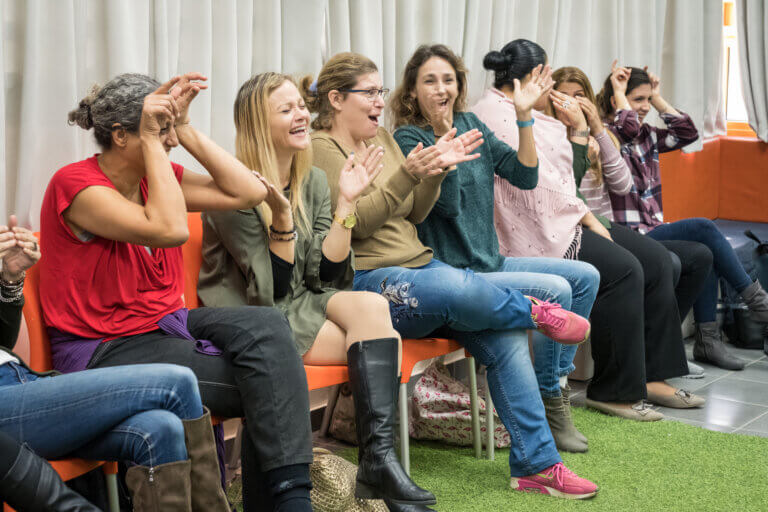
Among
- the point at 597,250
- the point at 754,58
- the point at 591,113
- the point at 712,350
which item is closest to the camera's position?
the point at 597,250

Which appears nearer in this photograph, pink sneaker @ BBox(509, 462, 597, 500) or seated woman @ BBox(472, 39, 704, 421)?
pink sneaker @ BBox(509, 462, 597, 500)

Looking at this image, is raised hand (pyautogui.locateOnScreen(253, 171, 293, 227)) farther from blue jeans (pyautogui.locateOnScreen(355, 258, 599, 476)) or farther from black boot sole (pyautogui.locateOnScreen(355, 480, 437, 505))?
black boot sole (pyautogui.locateOnScreen(355, 480, 437, 505))

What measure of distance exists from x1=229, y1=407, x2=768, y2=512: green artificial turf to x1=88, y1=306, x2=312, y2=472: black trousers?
2.03ft

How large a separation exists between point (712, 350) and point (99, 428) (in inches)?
120

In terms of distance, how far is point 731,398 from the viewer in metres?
3.73

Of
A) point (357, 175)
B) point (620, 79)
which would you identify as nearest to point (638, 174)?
point (620, 79)

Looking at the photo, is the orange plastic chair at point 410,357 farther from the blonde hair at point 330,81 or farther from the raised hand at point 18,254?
the raised hand at point 18,254

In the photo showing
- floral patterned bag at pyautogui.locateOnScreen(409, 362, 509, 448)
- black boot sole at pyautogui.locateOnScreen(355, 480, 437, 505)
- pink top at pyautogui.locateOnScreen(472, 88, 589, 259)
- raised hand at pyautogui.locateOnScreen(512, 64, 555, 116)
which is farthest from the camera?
pink top at pyautogui.locateOnScreen(472, 88, 589, 259)

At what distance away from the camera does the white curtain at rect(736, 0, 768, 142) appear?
608 centimetres

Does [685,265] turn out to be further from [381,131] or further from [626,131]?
[381,131]

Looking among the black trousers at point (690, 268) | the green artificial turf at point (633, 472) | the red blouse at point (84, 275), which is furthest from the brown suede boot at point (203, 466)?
the black trousers at point (690, 268)

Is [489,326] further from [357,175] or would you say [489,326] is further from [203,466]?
[203,466]

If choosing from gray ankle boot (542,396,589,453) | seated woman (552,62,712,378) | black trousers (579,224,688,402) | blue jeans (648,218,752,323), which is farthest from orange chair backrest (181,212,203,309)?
blue jeans (648,218,752,323)

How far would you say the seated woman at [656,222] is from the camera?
4180mm
